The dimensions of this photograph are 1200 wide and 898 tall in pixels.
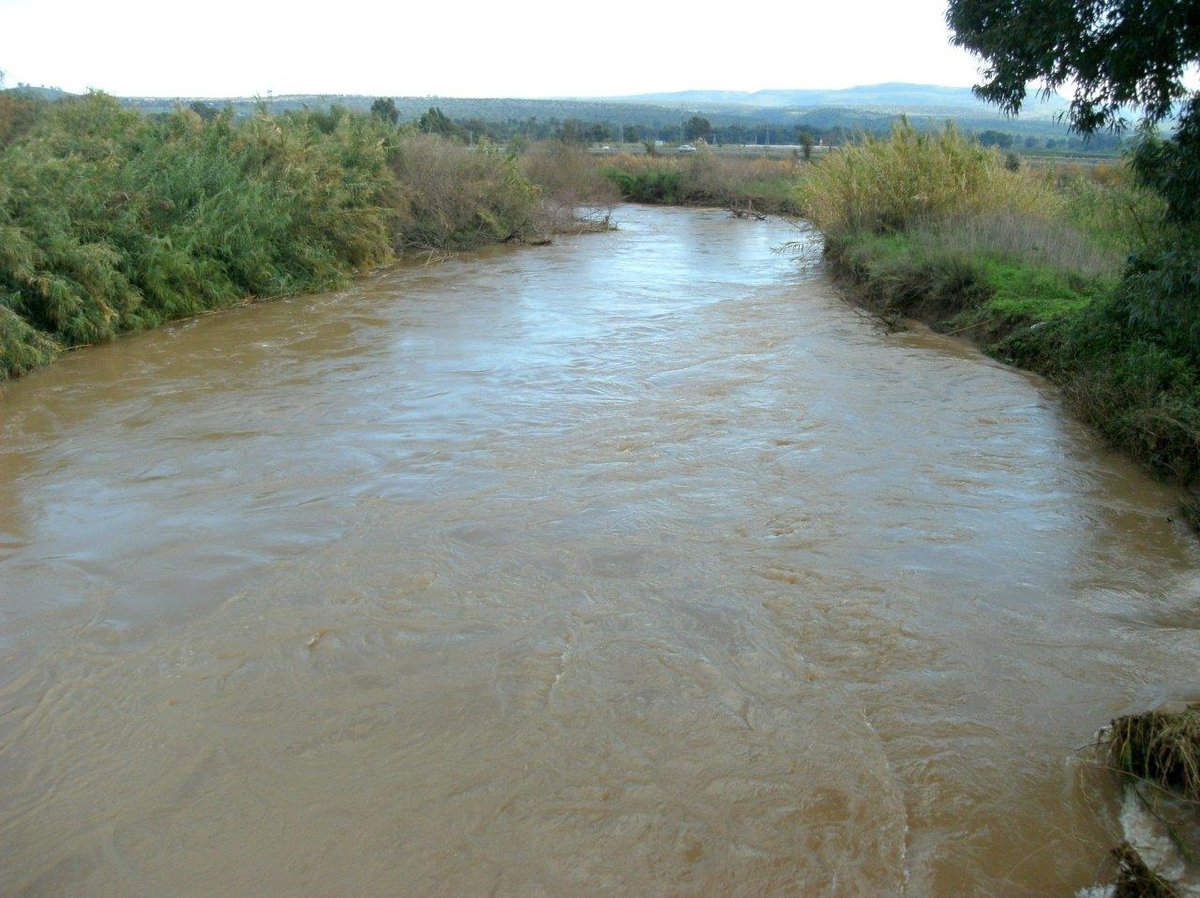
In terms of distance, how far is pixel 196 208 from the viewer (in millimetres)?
14477

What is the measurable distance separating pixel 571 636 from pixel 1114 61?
5.29 m

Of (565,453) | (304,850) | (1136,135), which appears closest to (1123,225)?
(1136,135)

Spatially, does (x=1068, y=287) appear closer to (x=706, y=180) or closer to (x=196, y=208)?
(x=196, y=208)

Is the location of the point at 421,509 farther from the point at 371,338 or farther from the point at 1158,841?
the point at 371,338

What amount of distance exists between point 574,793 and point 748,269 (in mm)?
16470

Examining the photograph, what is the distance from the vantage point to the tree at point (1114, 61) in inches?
252

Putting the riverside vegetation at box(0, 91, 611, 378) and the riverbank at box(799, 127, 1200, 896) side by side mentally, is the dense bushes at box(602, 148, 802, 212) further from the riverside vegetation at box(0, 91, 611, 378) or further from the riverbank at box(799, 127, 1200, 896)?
the riverbank at box(799, 127, 1200, 896)

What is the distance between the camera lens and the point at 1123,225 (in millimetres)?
13578

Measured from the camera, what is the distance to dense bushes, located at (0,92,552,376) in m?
11.7

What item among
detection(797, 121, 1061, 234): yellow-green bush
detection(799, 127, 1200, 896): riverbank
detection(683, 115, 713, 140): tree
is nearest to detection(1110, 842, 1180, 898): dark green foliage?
detection(799, 127, 1200, 896): riverbank

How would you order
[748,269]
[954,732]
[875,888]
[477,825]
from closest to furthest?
1. [875,888]
2. [477,825]
3. [954,732]
4. [748,269]

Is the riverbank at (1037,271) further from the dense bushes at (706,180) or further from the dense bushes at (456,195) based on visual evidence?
the dense bushes at (706,180)

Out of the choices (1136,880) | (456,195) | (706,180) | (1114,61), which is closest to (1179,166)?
(1114,61)

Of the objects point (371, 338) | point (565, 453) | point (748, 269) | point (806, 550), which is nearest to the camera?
point (806, 550)
